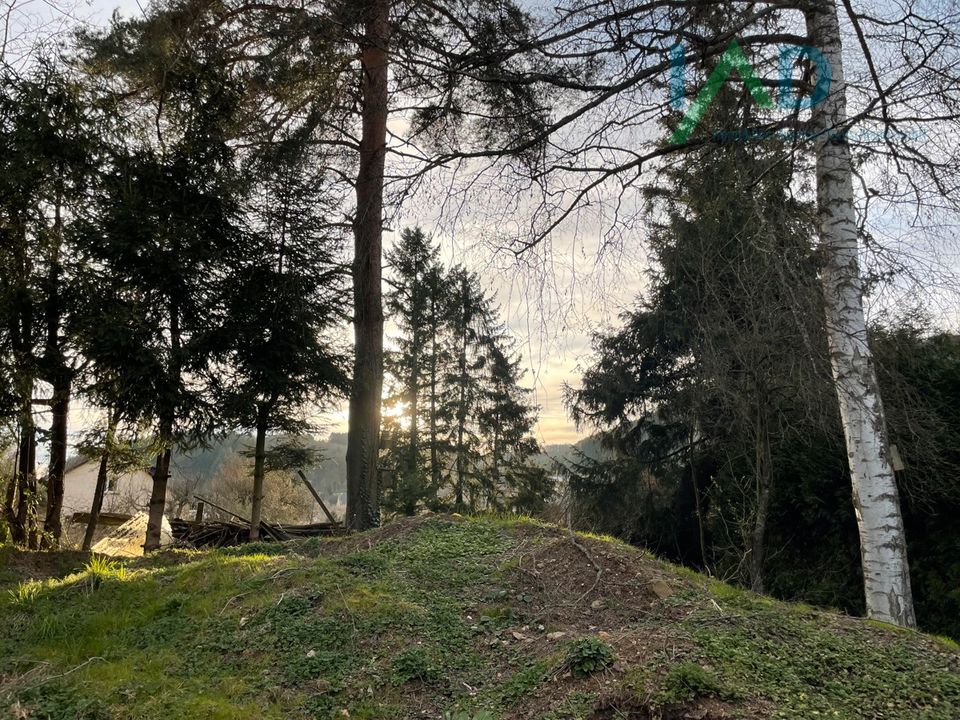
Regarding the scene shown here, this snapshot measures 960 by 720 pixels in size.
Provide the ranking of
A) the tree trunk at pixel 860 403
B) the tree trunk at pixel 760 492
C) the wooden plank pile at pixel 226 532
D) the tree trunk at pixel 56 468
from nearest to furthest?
1. the tree trunk at pixel 860 403
2. the tree trunk at pixel 56 468
3. the tree trunk at pixel 760 492
4. the wooden plank pile at pixel 226 532

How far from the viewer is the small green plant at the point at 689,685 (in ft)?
9.75

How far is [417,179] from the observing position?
5.38 m

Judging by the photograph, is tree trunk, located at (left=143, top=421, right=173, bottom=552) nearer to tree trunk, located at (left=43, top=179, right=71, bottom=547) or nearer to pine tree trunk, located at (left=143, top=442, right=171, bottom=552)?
pine tree trunk, located at (left=143, top=442, right=171, bottom=552)

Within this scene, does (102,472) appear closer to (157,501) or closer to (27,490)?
(27,490)

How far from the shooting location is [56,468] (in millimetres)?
9898

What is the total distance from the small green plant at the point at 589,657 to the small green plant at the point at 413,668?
2.43 ft

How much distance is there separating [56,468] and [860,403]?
1058 centimetres

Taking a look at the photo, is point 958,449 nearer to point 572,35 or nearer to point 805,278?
point 805,278

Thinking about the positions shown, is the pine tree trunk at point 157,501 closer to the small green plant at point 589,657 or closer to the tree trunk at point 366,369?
the tree trunk at point 366,369

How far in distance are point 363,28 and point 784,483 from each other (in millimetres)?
10082

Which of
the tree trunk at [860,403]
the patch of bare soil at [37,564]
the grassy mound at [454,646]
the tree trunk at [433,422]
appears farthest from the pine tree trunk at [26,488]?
the tree trunk at [433,422]

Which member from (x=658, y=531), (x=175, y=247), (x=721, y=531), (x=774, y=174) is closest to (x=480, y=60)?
(x=774, y=174)

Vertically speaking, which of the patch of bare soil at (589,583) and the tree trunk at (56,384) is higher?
the tree trunk at (56,384)

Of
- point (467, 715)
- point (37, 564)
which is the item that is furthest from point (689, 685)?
point (37, 564)
